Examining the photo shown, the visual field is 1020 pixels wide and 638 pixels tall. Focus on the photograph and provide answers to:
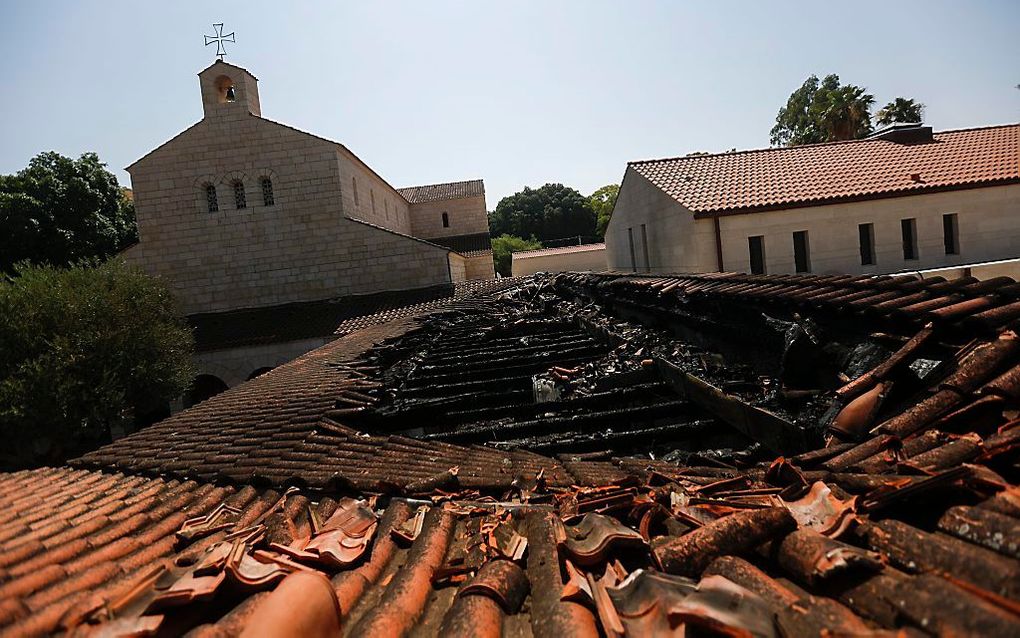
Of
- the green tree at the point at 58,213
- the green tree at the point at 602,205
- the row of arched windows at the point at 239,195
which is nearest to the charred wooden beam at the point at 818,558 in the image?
the row of arched windows at the point at 239,195

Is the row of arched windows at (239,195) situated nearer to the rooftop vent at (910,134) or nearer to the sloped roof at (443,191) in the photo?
the sloped roof at (443,191)

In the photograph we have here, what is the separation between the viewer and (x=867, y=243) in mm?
20906

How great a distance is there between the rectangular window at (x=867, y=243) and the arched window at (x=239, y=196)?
25.7 m

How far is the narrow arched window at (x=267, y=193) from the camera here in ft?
83.5

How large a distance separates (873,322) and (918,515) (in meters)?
2.71

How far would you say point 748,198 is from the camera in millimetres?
20516

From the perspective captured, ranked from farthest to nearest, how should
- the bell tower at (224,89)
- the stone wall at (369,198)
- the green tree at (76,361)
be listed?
the stone wall at (369,198) → the bell tower at (224,89) → the green tree at (76,361)

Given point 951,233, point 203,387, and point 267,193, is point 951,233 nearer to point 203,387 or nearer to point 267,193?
point 267,193

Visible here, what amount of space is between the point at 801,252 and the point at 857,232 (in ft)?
6.75

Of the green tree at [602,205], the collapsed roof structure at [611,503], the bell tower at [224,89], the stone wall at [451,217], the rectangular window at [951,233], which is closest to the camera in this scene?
the collapsed roof structure at [611,503]

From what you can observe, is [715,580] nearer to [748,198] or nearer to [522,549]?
[522,549]

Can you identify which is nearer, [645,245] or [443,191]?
[645,245]

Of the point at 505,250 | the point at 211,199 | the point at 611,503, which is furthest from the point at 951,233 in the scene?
the point at 505,250

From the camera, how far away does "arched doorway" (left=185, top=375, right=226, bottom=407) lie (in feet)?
74.6
